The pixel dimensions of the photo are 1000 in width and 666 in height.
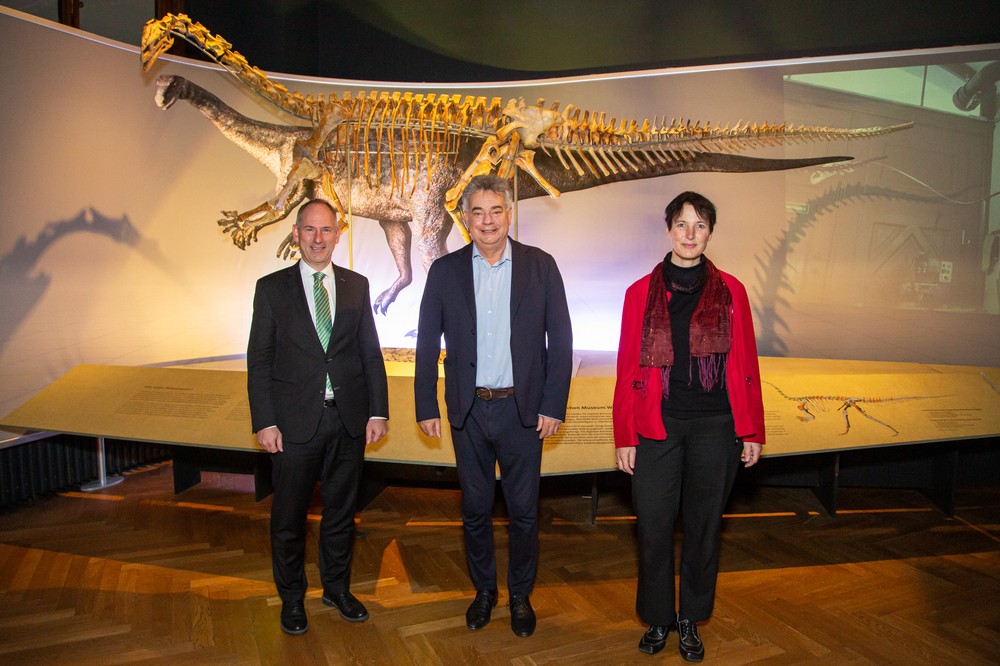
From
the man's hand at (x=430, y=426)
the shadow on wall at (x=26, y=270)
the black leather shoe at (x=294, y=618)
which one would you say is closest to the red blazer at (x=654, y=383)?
the man's hand at (x=430, y=426)

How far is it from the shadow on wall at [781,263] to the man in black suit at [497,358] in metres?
3.38

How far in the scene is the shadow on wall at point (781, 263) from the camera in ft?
16.1

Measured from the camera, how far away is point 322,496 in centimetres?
253

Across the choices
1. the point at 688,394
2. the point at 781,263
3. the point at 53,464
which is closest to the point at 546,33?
the point at 781,263

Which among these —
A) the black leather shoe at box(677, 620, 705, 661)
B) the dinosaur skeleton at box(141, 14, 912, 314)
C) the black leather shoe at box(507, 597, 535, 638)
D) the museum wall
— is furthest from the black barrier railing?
the black leather shoe at box(677, 620, 705, 661)

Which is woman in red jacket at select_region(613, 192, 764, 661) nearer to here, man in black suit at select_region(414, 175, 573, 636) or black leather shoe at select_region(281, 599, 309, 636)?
man in black suit at select_region(414, 175, 573, 636)

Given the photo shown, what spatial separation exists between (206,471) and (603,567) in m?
2.82

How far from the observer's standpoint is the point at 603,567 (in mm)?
3164

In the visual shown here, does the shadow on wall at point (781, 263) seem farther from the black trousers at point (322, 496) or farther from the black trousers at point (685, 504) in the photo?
the black trousers at point (322, 496)

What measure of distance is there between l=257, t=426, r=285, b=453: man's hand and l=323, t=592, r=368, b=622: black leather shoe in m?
0.72

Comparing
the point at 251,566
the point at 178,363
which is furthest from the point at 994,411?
the point at 178,363

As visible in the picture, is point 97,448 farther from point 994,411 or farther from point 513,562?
point 994,411

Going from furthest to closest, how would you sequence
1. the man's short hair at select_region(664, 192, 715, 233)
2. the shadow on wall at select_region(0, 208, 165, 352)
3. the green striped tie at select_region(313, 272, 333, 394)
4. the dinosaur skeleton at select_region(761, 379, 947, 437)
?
the shadow on wall at select_region(0, 208, 165, 352), the dinosaur skeleton at select_region(761, 379, 947, 437), the green striped tie at select_region(313, 272, 333, 394), the man's short hair at select_region(664, 192, 715, 233)

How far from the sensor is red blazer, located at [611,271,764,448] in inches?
84.4
